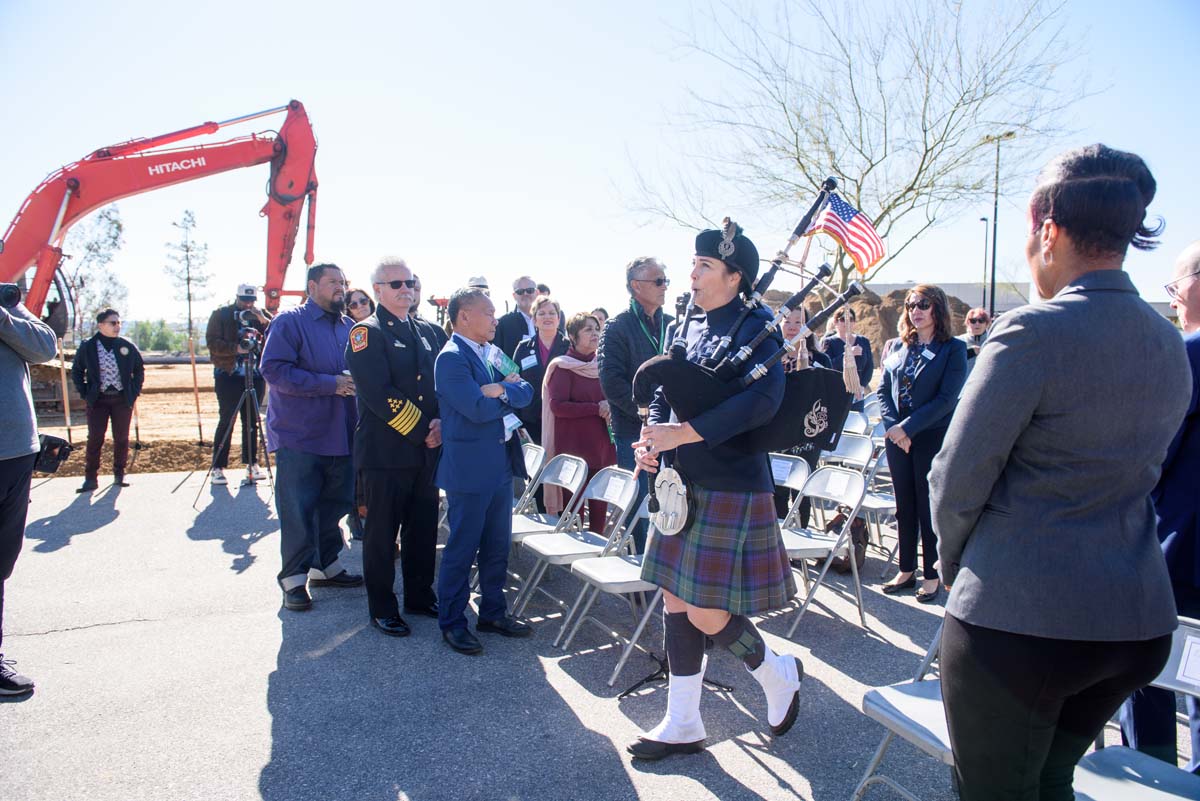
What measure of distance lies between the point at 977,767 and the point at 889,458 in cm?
355

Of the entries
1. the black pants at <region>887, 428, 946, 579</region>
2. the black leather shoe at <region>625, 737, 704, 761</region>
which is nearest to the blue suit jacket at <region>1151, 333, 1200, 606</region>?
the black leather shoe at <region>625, 737, 704, 761</region>

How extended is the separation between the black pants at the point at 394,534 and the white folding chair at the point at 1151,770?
3.39 m

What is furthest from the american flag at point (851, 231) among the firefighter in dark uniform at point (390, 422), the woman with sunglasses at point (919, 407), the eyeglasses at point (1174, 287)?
the firefighter in dark uniform at point (390, 422)

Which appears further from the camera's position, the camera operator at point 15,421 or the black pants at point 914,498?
the black pants at point 914,498

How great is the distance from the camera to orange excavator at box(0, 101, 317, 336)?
32.5 ft

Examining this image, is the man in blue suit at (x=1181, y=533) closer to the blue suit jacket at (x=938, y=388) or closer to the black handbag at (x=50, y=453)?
the blue suit jacket at (x=938, y=388)

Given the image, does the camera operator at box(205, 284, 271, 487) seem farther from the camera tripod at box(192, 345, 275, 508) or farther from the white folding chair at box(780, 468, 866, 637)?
the white folding chair at box(780, 468, 866, 637)

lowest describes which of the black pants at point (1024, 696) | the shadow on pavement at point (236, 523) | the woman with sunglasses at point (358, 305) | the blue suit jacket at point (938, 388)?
the shadow on pavement at point (236, 523)

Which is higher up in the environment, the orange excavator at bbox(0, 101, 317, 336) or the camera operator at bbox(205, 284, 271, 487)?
the orange excavator at bbox(0, 101, 317, 336)

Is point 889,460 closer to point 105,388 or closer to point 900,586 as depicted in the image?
point 900,586

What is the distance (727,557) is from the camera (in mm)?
2764

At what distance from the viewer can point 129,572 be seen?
5.30 metres

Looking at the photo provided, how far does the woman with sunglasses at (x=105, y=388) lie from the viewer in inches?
309

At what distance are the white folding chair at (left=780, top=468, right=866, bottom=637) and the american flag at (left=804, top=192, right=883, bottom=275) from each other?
160 centimetres
